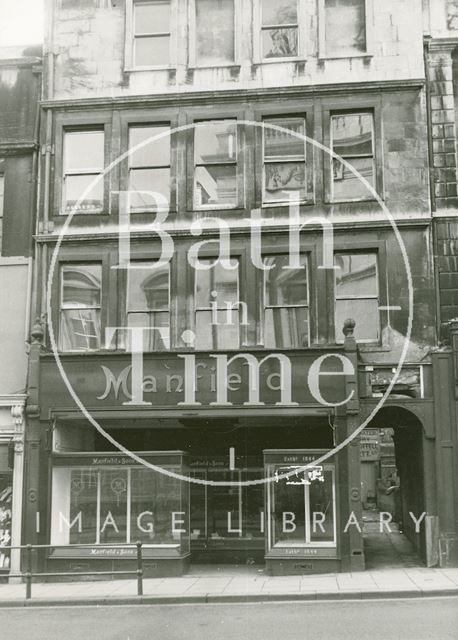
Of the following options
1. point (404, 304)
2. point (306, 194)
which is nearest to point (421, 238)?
point (404, 304)

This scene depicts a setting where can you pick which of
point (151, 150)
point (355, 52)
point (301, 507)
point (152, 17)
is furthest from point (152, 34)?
point (301, 507)

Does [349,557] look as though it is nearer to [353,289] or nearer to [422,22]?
[353,289]

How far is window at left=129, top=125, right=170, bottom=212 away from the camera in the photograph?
21406 millimetres

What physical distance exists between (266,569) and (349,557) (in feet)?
6.02

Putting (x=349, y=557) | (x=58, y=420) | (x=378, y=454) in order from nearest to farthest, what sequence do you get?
(x=349, y=557), (x=58, y=420), (x=378, y=454)

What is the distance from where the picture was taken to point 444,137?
20547mm

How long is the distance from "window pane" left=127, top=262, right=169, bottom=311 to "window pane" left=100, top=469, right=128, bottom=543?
4.01 meters

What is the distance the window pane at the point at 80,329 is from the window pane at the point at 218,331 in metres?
2.51

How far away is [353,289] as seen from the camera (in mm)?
20609

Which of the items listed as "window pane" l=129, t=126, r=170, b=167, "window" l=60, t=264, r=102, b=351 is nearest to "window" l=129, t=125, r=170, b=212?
"window pane" l=129, t=126, r=170, b=167

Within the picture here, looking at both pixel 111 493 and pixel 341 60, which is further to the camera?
pixel 341 60

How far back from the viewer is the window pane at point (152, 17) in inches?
874

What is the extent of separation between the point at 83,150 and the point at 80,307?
13.3 ft

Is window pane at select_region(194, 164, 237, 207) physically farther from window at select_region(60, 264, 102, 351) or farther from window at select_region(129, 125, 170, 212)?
window at select_region(60, 264, 102, 351)
